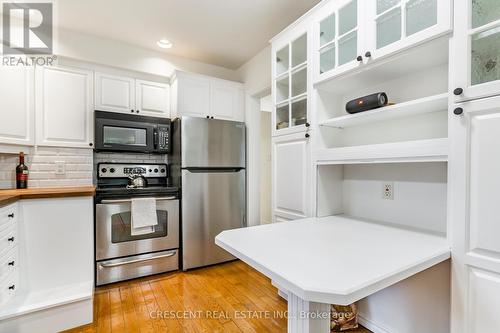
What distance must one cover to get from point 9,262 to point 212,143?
6.31ft

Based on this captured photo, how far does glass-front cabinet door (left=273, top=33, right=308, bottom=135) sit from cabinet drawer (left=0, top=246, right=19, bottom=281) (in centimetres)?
210

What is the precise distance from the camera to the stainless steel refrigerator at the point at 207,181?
2.69 m

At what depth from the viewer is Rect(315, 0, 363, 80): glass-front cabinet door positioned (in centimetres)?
148

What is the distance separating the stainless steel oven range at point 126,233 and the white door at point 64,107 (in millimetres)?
413

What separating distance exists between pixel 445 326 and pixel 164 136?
112 inches

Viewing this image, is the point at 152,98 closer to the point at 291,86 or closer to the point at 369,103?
the point at 291,86

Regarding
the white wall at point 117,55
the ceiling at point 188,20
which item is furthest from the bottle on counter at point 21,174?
the ceiling at point 188,20

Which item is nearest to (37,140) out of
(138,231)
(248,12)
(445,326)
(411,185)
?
(138,231)

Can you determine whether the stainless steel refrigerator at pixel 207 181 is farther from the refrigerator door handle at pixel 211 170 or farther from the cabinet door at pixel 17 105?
the cabinet door at pixel 17 105

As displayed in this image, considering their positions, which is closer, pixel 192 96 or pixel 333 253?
pixel 333 253

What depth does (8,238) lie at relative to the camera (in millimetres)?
1596

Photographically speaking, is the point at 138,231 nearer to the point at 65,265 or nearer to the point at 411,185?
the point at 65,265

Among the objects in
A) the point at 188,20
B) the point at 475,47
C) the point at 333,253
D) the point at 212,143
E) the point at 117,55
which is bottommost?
the point at 333,253

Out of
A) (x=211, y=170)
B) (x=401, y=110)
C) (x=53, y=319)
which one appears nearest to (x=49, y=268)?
(x=53, y=319)
